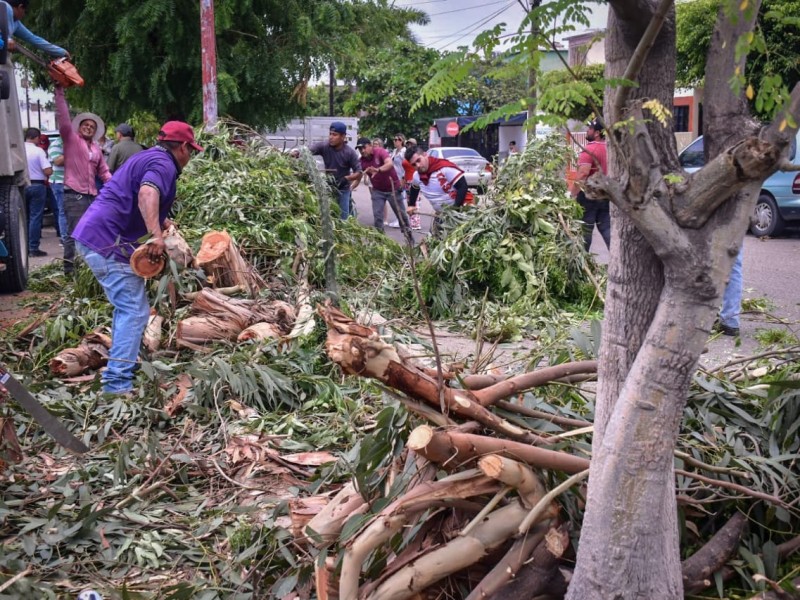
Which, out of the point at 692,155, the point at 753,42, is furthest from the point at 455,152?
the point at 753,42

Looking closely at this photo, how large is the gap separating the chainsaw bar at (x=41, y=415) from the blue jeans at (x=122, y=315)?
99cm

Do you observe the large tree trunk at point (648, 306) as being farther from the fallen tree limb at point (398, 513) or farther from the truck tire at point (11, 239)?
the truck tire at point (11, 239)

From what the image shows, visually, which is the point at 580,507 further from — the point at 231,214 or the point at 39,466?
the point at 231,214

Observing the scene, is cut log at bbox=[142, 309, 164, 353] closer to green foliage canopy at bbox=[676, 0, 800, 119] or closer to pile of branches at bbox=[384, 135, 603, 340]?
pile of branches at bbox=[384, 135, 603, 340]

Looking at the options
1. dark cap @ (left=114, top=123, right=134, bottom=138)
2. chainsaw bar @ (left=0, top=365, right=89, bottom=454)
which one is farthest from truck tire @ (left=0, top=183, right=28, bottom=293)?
chainsaw bar @ (left=0, top=365, right=89, bottom=454)

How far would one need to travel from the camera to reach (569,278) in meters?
8.75

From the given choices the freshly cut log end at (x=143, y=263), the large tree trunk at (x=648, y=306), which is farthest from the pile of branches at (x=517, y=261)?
the large tree trunk at (x=648, y=306)

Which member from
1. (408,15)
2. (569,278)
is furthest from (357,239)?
(408,15)

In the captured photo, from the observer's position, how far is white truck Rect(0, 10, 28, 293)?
934 centimetres

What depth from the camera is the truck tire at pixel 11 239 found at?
9.37 meters

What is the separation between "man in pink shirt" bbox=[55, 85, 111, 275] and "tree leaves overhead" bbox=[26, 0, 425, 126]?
128 inches

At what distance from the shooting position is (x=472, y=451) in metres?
2.99

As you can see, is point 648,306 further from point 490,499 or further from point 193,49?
point 193,49

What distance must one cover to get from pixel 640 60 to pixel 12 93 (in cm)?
946
